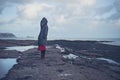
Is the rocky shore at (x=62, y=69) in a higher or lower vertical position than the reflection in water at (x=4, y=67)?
higher

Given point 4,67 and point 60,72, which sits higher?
point 60,72

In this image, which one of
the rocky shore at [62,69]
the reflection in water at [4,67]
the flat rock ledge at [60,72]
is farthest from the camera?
the reflection in water at [4,67]

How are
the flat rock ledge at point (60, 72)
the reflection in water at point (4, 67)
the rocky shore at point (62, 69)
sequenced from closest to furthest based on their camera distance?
the flat rock ledge at point (60, 72) → the rocky shore at point (62, 69) → the reflection in water at point (4, 67)

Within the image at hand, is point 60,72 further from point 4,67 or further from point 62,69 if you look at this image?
point 4,67

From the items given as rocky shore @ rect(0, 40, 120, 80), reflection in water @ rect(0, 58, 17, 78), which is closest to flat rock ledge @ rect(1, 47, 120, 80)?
rocky shore @ rect(0, 40, 120, 80)

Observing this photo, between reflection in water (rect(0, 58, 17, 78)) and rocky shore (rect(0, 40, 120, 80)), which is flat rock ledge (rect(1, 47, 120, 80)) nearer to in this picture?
rocky shore (rect(0, 40, 120, 80))

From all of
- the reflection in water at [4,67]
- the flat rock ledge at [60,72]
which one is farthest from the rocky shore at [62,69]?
the reflection in water at [4,67]

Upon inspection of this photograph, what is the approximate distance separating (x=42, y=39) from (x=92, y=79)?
23.3ft

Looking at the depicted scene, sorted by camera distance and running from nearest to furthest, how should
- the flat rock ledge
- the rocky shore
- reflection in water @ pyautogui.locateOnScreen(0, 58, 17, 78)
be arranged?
the flat rock ledge
the rocky shore
reflection in water @ pyautogui.locateOnScreen(0, 58, 17, 78)

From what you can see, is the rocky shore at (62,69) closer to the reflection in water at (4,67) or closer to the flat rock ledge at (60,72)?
the flat rock ledge at (60,72)

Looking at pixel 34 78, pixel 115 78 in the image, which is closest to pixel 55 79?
pixel 34 78

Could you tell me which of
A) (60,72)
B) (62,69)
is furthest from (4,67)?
(60,72)

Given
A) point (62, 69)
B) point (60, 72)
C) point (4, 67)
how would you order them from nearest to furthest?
1. point (60, 72)
2. point (62, 69)
3. point (4, 67)

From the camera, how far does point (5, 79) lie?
8.00 metres
